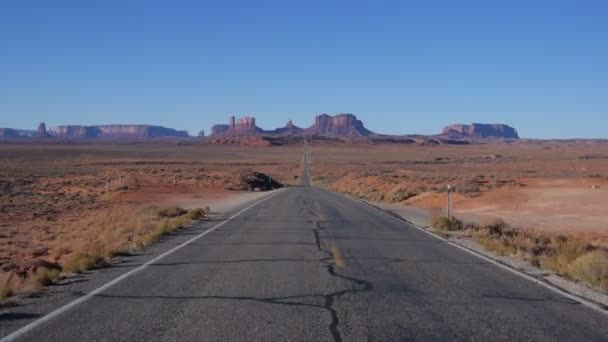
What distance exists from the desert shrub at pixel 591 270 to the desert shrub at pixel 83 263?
8.69 m

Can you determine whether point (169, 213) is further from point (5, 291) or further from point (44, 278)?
point (5, 291)

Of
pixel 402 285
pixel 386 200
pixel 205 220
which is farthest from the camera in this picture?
pixel 386 200

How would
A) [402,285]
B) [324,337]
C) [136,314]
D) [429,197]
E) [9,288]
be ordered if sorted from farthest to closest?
[429,197] → [402,285] → [9,288] → [136,314] → [324,337]

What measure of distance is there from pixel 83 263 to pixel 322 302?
17.8 ft

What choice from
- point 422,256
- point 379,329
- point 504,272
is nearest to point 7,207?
point 422,256

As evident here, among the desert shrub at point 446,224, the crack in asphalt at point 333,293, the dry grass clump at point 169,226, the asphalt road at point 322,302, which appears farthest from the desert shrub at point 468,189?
the asphalt road at point 322,302

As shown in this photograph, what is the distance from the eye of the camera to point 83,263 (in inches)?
486

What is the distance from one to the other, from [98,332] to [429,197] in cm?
3699

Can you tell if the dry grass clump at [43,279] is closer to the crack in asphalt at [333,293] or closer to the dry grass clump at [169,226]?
the crack in asphalt at [333,293]

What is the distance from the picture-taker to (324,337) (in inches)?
282

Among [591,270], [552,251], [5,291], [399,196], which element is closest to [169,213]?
[552,251]

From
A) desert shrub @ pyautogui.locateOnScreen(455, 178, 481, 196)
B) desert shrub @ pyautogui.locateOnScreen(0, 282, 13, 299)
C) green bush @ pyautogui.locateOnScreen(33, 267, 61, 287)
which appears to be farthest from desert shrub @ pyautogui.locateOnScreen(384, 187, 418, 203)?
desert shrub @ pyautogui.locateOnScreen(0, 282, 13, 299)

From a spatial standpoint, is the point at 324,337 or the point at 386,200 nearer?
the point at 324,337

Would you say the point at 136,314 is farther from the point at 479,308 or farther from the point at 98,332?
the point at 479,308
